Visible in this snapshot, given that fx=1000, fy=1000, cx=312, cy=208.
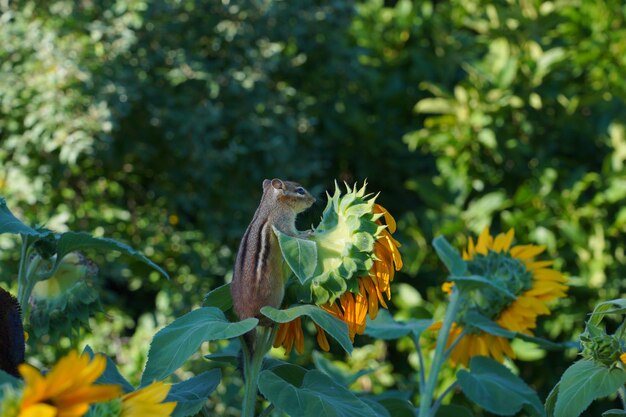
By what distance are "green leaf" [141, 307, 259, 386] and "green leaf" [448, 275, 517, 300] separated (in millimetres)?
453

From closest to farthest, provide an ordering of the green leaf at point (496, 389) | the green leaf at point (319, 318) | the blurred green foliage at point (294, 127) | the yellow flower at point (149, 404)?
the yellow flower at point (149, 404) → the green leaf at point (319, 318) → the green leaf at point (496, 389) → the blurred green foliage at point (294, 127)

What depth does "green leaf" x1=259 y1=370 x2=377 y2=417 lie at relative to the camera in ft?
2.88

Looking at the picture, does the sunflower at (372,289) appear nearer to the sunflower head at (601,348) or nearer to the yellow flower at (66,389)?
the sunflower head at (601,348)

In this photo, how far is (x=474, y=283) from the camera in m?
1.31

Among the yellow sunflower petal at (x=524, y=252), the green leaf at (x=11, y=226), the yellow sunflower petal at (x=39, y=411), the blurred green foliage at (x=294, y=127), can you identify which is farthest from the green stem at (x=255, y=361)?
the blurred green foliage at (x=294, y=127)

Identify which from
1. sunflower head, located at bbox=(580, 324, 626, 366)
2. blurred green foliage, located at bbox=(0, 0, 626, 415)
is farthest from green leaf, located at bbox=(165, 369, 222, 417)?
blurred green foliage, located at bbox=(0, 0, 626, 415)

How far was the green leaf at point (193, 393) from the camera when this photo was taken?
890 millimetres

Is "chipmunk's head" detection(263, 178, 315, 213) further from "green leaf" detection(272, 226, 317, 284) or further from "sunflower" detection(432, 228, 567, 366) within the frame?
"sunflower" detection(432, 228, 567, 366)

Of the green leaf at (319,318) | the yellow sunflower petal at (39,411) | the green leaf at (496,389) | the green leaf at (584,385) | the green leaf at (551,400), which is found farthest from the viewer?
the green leaf at (496,389)

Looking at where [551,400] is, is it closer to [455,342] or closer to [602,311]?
[602,311]

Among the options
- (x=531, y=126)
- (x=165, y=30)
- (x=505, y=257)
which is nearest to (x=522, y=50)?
(x=531, y=126)

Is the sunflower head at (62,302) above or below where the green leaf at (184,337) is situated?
below

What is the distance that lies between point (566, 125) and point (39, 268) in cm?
271

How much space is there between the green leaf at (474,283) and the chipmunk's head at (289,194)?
14.0 inches
